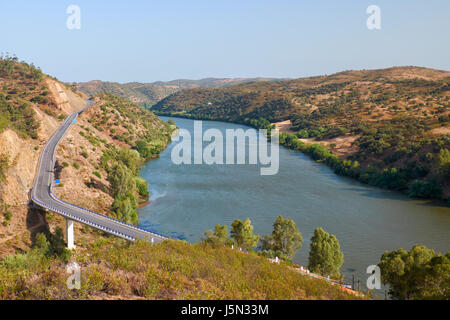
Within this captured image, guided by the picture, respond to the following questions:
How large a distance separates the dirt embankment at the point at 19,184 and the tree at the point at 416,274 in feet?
72.7

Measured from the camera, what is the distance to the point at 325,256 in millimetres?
20609

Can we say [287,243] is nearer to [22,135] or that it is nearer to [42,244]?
[42,244]

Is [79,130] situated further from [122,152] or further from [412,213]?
[412,213]

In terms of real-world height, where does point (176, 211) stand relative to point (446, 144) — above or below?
below

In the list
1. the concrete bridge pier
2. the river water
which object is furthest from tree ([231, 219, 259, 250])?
the concrete bridge pier

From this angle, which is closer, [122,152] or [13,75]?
[122,152]

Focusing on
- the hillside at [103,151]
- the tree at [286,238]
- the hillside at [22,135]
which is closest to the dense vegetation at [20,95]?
the hillside at [22,135]

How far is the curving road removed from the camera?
76.3ft

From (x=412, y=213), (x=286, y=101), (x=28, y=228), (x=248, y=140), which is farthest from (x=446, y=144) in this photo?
(x=286, y=101)

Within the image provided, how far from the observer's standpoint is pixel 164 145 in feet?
232

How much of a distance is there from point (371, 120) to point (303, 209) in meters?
41.6

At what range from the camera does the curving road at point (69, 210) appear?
2325 centimetres

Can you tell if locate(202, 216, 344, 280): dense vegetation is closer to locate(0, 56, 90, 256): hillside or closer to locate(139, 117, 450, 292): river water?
locate(139, 117, 450, 292): river water

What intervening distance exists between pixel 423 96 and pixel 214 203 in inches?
2329
